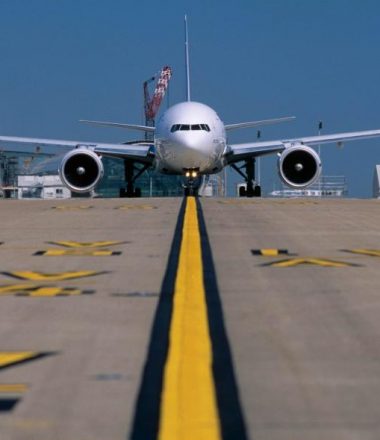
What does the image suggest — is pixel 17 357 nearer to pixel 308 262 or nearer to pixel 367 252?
pixel 308 262

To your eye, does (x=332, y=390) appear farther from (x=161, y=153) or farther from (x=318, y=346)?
(x=161, y=153)

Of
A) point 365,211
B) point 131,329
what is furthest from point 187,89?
point 131,329

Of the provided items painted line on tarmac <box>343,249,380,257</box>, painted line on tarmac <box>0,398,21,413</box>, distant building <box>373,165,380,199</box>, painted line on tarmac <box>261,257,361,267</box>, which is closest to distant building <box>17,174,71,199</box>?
distant building <box>373,165,380,199</box>

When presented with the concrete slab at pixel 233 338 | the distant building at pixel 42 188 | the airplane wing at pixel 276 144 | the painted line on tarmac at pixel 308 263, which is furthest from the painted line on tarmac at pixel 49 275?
the distant building at pixel 42 188

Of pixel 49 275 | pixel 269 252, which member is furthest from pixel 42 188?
pixel 49 275

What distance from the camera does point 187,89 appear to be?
62.6 meters

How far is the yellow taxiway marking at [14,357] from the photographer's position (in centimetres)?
628

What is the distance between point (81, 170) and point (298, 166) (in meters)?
9.77

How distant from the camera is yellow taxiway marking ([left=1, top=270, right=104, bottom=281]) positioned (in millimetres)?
10836

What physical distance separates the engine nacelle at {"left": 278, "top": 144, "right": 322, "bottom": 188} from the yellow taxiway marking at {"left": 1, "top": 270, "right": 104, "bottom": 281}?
1341 inches

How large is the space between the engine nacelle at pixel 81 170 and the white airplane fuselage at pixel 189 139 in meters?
3.03

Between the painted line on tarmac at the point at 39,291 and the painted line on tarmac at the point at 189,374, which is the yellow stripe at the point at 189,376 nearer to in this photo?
the painted line on tarmac at the point at 189,374

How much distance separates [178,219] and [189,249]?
7.77 m

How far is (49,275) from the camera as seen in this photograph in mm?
11125
